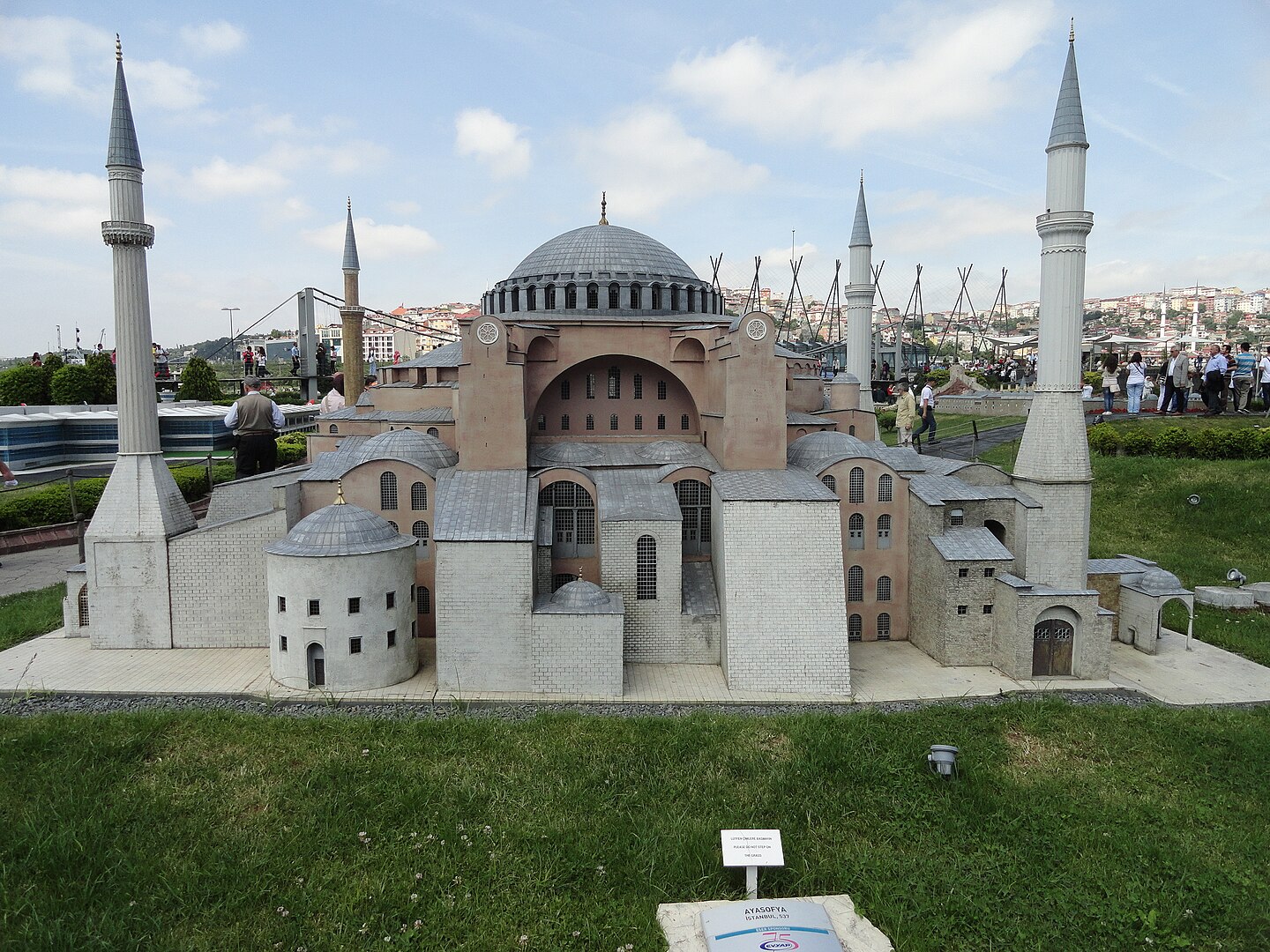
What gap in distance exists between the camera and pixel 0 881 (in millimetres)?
9828

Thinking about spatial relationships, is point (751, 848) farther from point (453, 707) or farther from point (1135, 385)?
point (1135, 385)

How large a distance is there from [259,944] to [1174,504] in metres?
29.2

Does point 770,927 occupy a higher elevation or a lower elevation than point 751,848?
lower

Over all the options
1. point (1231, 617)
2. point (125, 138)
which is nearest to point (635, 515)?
point (125, 138)

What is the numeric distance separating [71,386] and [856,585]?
4695cm

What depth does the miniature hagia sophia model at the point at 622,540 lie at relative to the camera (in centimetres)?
1658

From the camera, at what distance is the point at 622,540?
59.1 feet

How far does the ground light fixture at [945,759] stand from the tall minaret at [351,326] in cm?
2616

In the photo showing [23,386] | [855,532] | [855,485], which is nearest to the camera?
[855,485]

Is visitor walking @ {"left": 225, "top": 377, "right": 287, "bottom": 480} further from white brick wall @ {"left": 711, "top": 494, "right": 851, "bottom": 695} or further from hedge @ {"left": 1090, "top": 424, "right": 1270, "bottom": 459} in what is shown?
hedge @ {"left": 1090, "top": 424, "right": 1270, "bottom": 459}

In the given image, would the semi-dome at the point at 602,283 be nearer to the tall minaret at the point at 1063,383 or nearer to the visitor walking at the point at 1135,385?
the tall minaret at the point at 1063,383

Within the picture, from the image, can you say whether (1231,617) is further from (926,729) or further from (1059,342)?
(926,729)

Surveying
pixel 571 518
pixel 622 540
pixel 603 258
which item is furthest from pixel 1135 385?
pixel 571 518

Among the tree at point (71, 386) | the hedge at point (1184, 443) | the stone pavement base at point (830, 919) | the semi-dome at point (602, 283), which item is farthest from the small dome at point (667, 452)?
the tree at point (71, 386)
